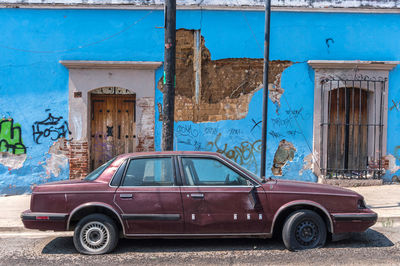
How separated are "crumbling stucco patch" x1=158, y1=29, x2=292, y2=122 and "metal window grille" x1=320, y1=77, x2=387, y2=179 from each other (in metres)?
1.51

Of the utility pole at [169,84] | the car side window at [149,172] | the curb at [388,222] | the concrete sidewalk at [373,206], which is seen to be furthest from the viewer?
the utility pole at [169,84]

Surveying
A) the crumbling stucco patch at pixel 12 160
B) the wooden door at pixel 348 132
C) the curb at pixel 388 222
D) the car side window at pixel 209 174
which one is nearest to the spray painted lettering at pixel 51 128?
the crumbling stucco patch at pixel 12 160

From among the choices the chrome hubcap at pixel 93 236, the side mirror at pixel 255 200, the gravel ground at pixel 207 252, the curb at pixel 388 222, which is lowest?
the gravel ground at pixel 207 252

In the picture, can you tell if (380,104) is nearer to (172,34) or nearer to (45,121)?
(172,34)

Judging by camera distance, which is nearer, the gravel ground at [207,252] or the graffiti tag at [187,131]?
the gravel ground at [207,252]

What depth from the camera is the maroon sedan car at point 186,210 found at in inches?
199

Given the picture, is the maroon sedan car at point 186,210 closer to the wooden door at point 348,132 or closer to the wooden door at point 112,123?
the wooden door at point 112,123

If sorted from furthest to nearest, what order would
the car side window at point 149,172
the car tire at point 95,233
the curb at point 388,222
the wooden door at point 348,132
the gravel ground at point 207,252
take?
the wooden door at point 348,132 → the curb at point 388,222 → the car side window at point 149,172 → the car tire at point 95,233 → the gravel ground at point 207,252

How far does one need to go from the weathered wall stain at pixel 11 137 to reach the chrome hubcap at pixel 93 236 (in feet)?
19.7

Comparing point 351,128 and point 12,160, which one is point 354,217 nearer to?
point 351,128

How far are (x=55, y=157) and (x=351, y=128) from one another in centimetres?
814

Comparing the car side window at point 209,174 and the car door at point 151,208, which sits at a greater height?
the car side window at point 209,174

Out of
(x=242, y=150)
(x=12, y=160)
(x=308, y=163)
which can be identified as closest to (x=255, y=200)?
(x=242, y=150)

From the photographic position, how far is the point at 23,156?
10.1 meters
